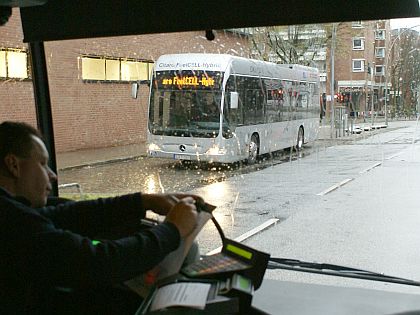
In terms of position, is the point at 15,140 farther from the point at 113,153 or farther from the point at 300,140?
the point at 113,153

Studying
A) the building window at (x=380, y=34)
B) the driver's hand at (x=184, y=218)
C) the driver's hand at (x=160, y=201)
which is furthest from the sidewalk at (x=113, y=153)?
the driver's hand at (x=184, y=218)

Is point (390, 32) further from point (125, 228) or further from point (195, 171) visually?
point (195, 171)

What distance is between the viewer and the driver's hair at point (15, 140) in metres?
1.64

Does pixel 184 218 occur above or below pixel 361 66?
below

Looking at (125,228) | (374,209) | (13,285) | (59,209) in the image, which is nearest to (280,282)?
(125,228)

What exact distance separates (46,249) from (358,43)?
2530 millimetres

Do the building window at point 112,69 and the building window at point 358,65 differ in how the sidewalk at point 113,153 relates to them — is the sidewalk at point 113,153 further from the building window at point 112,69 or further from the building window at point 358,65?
the building window at point 358,65

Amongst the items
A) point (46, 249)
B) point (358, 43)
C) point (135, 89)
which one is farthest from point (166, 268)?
point (135, 89)

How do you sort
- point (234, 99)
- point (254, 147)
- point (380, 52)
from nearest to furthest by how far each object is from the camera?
point (380, 52)
point (254, 147)
point (234, 99)

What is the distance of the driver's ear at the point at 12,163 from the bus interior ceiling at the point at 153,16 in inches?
44.2

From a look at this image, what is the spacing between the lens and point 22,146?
166cm

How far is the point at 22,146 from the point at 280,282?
1.34 m

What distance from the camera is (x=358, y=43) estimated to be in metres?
3.38

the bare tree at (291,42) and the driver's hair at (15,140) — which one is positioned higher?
the bare tree at (291,42)
